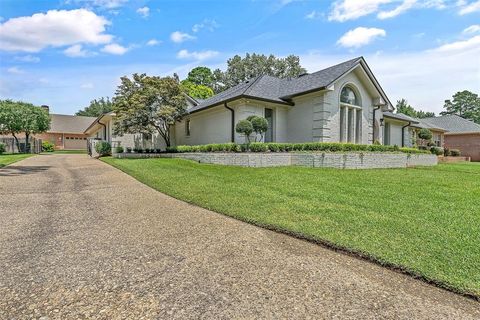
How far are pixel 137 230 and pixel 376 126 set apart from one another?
721 inches

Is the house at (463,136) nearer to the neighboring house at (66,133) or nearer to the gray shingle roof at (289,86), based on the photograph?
the gray shingle roof at (289,86)

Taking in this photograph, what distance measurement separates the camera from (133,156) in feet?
66.0

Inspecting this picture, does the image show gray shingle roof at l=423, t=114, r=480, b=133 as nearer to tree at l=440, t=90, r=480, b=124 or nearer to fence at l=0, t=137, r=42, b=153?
tree at l=440, t=90, r=480, b=124

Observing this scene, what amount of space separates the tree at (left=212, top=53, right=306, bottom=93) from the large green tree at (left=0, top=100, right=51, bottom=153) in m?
25.7

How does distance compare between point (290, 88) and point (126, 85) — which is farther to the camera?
point (126, 85)

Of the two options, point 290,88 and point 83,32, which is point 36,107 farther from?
point 290,88

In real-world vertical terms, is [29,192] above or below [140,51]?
below

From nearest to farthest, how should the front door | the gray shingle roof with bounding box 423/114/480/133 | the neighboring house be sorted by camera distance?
1. the front door
2. the gray shingle roof with bounding box 423/114/480/133
3. the neighboring house

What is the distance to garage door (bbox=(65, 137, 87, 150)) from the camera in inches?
1721

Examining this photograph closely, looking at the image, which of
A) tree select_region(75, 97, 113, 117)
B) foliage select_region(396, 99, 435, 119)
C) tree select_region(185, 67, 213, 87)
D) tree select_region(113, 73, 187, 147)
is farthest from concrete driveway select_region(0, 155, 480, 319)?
tree select_region(75, 97, 113, 117)

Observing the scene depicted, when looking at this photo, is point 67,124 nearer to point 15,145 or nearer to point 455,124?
point 15,145

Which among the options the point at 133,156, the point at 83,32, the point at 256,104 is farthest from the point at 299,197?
the point at 133,156

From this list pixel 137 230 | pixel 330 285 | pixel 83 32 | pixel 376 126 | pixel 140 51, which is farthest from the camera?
pixel 376 126

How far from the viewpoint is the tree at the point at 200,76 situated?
46.4m
